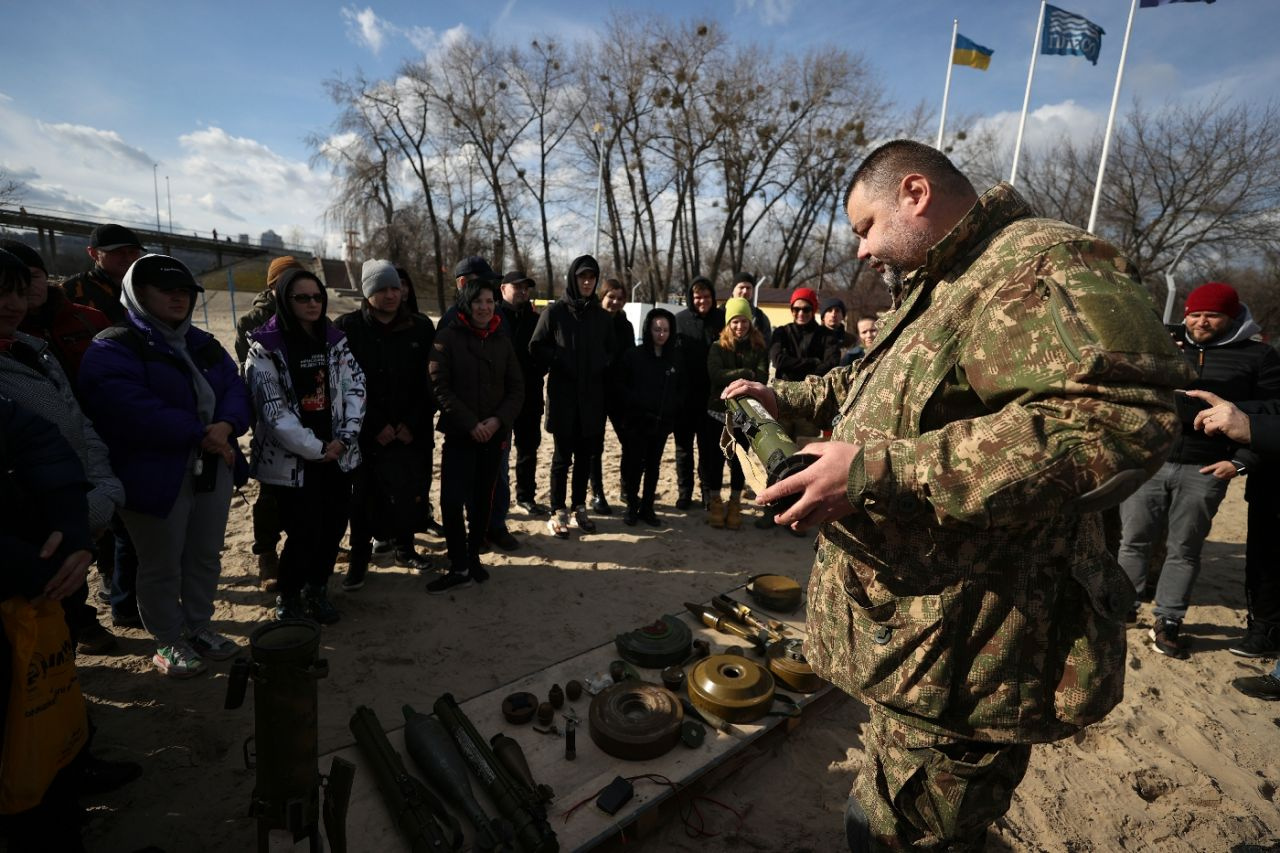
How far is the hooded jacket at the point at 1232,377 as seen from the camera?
382 cm

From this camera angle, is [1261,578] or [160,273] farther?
[1261,578]

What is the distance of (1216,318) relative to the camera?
389cm

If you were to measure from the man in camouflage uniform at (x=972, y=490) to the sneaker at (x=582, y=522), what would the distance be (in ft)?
13.3

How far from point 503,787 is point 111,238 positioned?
4.65 m

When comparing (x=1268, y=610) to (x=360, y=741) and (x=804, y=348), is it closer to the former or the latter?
(x=804, y=348)

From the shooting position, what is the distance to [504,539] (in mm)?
5316

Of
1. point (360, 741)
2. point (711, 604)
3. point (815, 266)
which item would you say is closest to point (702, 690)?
point (711, 604)

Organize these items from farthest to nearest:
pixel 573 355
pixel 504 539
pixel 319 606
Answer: pixel 573 355
pixel 504 539
pixel 319 606

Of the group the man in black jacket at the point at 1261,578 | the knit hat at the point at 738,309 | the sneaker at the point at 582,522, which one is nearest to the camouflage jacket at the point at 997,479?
the man in black jacket at the point at 1261,578

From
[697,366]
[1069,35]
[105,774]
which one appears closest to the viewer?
[105,774]

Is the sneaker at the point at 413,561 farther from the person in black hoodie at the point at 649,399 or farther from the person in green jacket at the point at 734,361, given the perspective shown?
the person in green jacket at the point at 734,361

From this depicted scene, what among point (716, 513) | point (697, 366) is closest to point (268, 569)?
point (716, 513)

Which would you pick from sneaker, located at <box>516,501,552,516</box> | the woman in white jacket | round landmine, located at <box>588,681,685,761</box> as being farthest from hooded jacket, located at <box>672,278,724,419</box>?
→ round landmine, located at <box>588,681,685,761</box>

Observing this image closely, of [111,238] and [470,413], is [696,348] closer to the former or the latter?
[470,413]
